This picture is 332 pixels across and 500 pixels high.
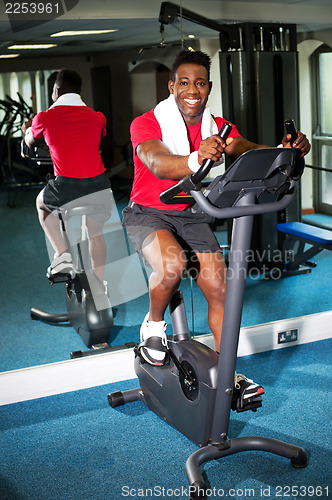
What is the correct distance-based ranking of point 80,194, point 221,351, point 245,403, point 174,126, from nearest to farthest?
point 221,351 < point 245,403 < point 174,126 < point 80,194

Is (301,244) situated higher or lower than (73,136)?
lower

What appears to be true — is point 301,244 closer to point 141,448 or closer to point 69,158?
point 69,158

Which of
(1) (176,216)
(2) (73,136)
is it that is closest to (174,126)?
(1) (176,216)

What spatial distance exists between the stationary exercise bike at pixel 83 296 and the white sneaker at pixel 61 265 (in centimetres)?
2

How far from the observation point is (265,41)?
12.8 feet

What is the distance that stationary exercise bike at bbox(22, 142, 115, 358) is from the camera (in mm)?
3363

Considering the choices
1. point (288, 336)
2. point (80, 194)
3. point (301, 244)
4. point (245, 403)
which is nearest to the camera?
point (245, 403)

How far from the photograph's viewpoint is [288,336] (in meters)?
3.96

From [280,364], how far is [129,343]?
3.05ft

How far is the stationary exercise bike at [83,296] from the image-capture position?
336cm

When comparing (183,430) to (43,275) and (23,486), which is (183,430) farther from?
(43,275)

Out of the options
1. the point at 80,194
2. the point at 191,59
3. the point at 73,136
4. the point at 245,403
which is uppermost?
the point at 191,59

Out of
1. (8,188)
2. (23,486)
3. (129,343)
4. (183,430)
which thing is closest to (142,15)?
(8,188)

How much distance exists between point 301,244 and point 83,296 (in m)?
1.63
